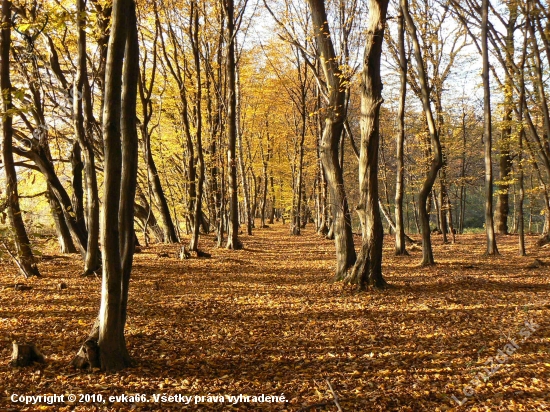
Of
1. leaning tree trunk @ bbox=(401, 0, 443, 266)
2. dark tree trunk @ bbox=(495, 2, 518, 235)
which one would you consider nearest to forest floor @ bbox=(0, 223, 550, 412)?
leaning tree trunk @ bbox=(401, 0, 443, 266)

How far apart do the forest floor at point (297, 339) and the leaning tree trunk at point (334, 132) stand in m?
0.96

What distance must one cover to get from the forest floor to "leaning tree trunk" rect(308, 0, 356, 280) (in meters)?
0.96

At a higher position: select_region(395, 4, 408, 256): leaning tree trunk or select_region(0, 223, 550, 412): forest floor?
select_region(395, 4, 408, 256): leaning tree trunk

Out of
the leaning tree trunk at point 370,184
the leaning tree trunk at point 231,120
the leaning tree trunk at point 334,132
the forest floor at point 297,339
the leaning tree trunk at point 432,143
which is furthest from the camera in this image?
the leaning tree trunk at point 231,120

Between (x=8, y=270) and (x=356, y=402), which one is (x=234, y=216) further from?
(x=356, y=402)

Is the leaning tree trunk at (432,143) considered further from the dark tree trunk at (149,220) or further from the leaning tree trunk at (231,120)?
the dark tree trunk at (149,220)

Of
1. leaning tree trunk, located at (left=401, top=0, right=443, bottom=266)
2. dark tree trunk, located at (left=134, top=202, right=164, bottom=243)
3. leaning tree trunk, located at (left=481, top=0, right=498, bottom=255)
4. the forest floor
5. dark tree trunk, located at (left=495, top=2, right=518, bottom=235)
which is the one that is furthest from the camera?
dark tree trunk, located at (left=134, top=202, right=164, bottom=243)

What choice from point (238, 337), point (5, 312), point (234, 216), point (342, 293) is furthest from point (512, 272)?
point (5, 312)

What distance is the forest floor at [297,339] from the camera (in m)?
3.61

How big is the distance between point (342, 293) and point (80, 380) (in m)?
5.21

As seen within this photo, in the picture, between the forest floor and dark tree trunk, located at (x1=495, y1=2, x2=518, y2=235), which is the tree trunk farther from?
dark tree trunk, located at (x1=495, y1=2, x2=518, y2=235)

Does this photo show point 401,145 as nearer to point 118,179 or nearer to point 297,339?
point 297,339

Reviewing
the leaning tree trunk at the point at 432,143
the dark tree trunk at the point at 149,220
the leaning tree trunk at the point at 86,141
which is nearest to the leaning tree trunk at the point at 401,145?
the leaning tree trunk at the point at 432,143

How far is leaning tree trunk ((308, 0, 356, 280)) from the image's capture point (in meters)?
8.39
